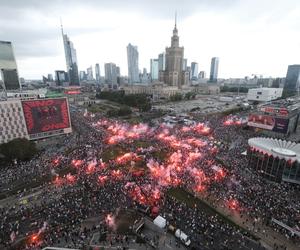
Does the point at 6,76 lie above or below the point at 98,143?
above

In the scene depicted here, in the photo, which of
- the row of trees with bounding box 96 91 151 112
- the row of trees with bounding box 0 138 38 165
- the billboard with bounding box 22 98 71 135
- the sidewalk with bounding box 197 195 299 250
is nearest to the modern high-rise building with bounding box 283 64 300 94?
the row of trees with bounding box 96 91 151 112

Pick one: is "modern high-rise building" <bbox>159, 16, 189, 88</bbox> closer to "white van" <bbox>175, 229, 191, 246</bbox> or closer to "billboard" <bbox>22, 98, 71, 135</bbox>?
"billboard" <bbox>22, 98, 71, 135</bbox>

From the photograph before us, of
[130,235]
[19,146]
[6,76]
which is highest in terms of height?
[6,76]

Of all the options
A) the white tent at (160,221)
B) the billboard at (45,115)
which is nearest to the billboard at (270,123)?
the white tent at (160,221)

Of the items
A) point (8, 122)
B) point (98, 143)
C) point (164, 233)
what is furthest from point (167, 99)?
point (164, 233)

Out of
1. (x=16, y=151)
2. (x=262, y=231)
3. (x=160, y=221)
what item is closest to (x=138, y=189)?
(x=160, y=221)

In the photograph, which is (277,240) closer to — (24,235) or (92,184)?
(92,184)

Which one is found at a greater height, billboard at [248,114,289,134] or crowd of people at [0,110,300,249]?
billboard at [248,114,289,134]
